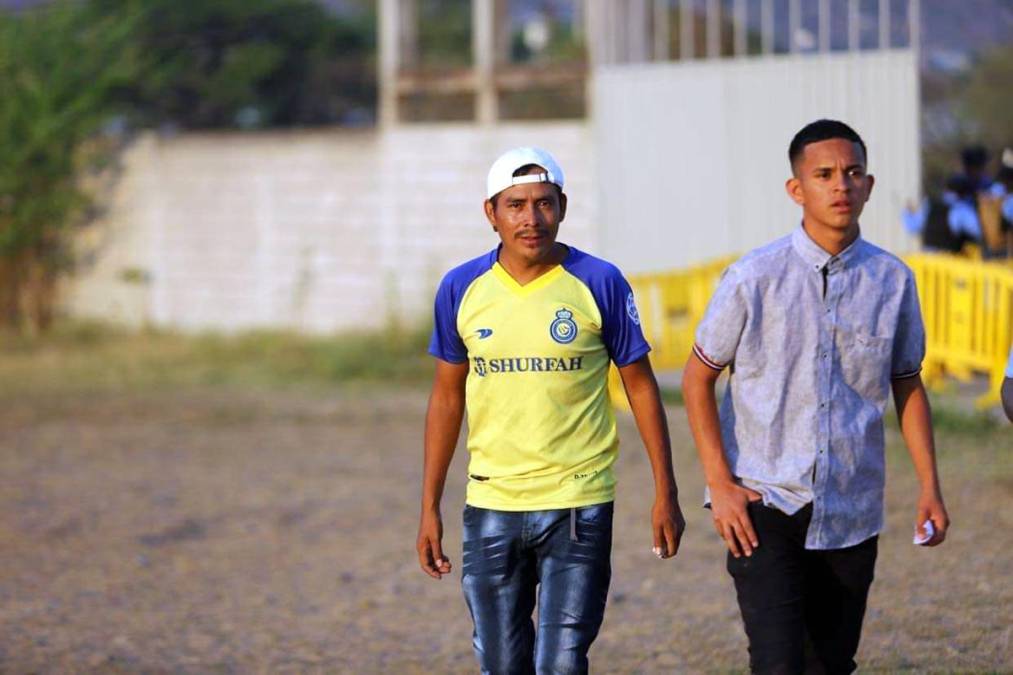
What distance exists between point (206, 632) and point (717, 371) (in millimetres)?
3250

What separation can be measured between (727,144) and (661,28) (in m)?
1.38

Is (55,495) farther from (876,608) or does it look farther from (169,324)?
(169,324)

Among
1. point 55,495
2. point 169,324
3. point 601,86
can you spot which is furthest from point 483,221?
point 55,495

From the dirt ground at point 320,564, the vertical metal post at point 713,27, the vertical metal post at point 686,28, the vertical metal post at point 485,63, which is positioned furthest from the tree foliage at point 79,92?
the vertical metal post at point 713,27

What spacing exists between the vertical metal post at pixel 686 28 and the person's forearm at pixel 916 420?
31.6ft

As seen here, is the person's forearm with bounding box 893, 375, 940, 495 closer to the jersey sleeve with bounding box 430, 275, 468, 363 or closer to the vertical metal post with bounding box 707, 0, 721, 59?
the jersey sleeve with bounding box 430, 275, 468, 363

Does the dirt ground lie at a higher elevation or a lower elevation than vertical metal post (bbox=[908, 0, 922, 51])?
lower

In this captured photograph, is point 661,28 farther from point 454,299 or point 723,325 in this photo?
point 723,325

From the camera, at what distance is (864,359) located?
4.04 m

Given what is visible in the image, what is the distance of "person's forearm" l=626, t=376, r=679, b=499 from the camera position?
164 inches

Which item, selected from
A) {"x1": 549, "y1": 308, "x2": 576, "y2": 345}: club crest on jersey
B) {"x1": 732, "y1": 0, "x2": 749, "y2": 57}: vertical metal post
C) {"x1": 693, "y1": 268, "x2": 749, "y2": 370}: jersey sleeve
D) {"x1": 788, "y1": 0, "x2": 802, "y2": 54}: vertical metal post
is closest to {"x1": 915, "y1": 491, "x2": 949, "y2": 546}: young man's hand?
{"x1": 693, "y1": 268, "x2": 749, "y2": 370}: jersey sleeve

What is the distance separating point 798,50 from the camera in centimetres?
1253

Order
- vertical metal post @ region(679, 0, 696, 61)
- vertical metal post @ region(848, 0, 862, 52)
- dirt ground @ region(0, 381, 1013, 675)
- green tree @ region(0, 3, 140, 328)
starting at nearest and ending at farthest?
dirt ground @ region(0, 381, 1013, 675) → vertical metal post @ region(848, 0, 862, 52) → vertical metal post @ region(679, 0, 696, 61) → green tree @ region(0, 3, 140, 328)

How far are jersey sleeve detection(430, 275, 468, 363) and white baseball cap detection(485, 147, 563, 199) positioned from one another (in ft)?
0.92
